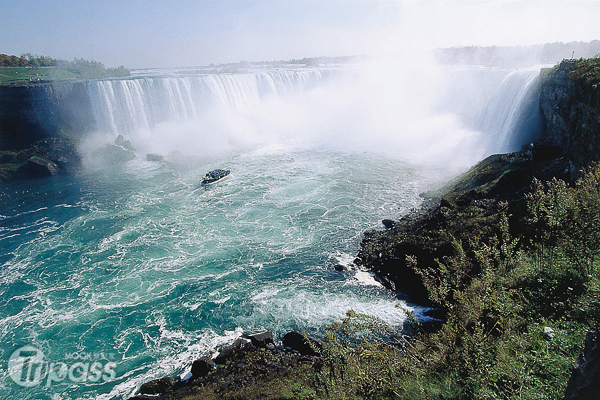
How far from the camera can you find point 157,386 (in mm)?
10070

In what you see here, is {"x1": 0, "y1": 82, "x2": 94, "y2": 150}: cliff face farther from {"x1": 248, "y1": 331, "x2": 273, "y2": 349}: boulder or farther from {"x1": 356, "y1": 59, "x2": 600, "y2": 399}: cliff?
{"x1": 356, "y1": 59, "x2": 600, "y2": 399}: cliff

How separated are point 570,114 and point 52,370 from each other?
83.9ft

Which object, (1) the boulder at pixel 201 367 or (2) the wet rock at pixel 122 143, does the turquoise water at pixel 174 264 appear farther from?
(2) the wet rock at pixel 122 143

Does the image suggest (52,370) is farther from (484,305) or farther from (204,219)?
(484,305)

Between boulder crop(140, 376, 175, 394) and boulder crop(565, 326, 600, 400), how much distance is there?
1050 cm

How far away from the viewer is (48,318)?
13320mm

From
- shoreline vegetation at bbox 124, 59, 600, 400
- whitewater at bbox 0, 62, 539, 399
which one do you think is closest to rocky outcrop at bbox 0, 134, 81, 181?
whitewater at bbox 0, 62, 539, 399

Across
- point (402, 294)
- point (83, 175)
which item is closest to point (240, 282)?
point (402, 294)

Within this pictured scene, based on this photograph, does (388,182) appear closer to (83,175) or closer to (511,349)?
(511,349)

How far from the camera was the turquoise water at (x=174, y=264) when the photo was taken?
476 inches

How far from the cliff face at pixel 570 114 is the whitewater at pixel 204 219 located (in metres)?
2.67

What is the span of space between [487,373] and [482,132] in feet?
102

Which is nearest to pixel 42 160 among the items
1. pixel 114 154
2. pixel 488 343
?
pixel 114 154

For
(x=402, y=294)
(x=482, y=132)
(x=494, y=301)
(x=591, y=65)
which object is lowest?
(x=402, y=294)
